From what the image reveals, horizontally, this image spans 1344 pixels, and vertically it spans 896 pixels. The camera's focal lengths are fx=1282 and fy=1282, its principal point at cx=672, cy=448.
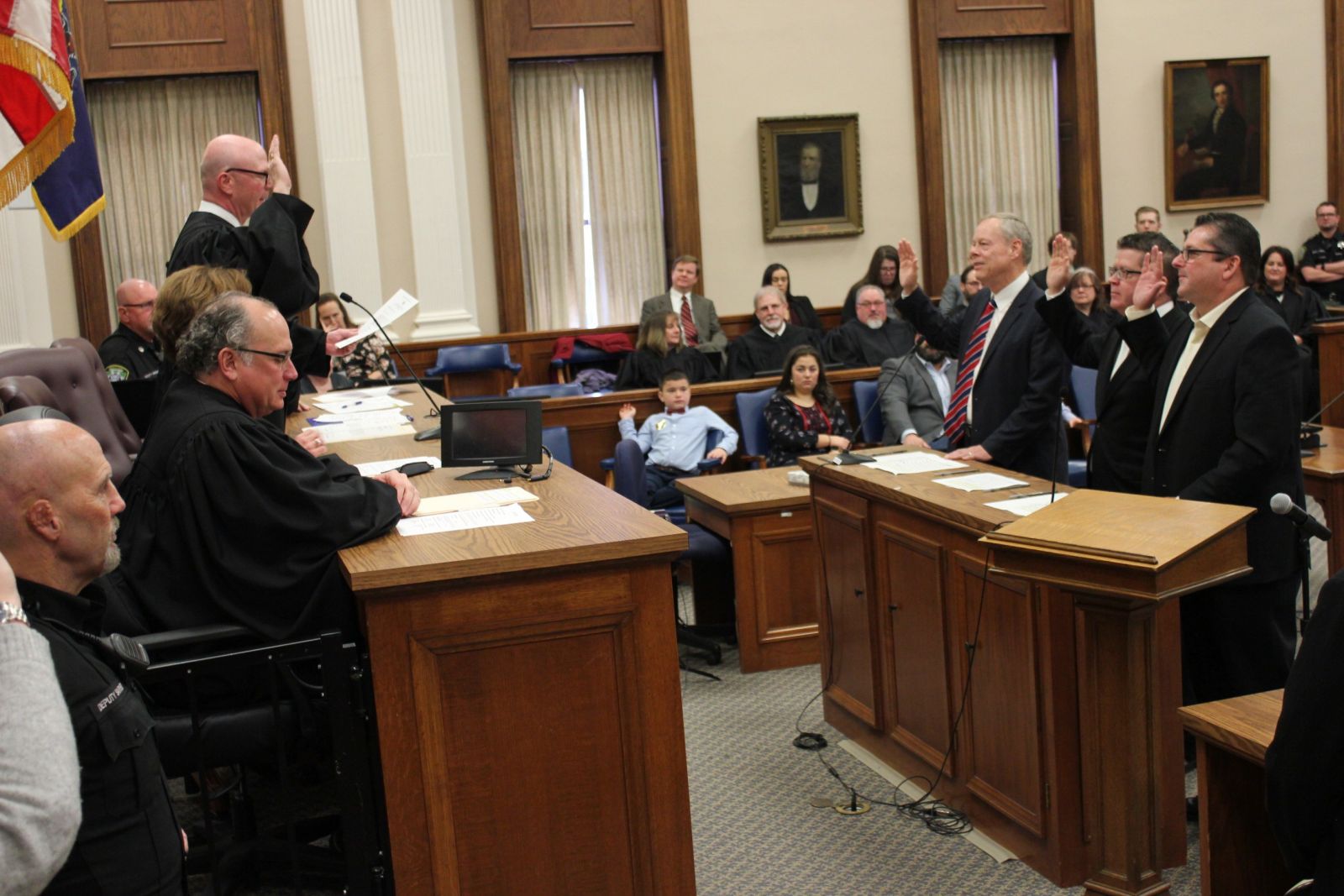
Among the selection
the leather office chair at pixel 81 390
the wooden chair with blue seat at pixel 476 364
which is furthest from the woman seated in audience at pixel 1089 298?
the leather office chair at pixel 81 390

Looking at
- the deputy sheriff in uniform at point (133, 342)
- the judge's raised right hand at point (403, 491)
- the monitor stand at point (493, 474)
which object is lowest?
the monitor stand at point (493, 474)

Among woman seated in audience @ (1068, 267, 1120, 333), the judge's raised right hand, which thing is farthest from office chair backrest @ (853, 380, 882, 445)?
the judge's raised right hand

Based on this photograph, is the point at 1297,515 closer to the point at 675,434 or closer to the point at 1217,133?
the point at 675,434

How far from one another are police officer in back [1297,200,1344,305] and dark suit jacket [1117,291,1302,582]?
8.62 meters

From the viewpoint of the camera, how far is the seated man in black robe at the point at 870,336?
29.3 ft

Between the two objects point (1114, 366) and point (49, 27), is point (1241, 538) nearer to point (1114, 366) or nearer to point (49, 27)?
point (1114, 366)

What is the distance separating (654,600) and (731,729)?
2.11m

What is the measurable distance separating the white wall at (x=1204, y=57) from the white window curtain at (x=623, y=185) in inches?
157

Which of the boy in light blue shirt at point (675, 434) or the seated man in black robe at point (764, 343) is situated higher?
the seated man in black robe at point (764, 343)

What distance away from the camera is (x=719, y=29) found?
414 inches

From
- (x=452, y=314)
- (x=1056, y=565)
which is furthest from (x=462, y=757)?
(x=452, y=314)

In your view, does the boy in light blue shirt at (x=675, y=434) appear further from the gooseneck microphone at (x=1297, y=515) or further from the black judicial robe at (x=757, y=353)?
the gooseneck microphone at (x=1297, y=515)

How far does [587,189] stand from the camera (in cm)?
1064

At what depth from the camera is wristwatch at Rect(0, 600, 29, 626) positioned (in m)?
1.50
